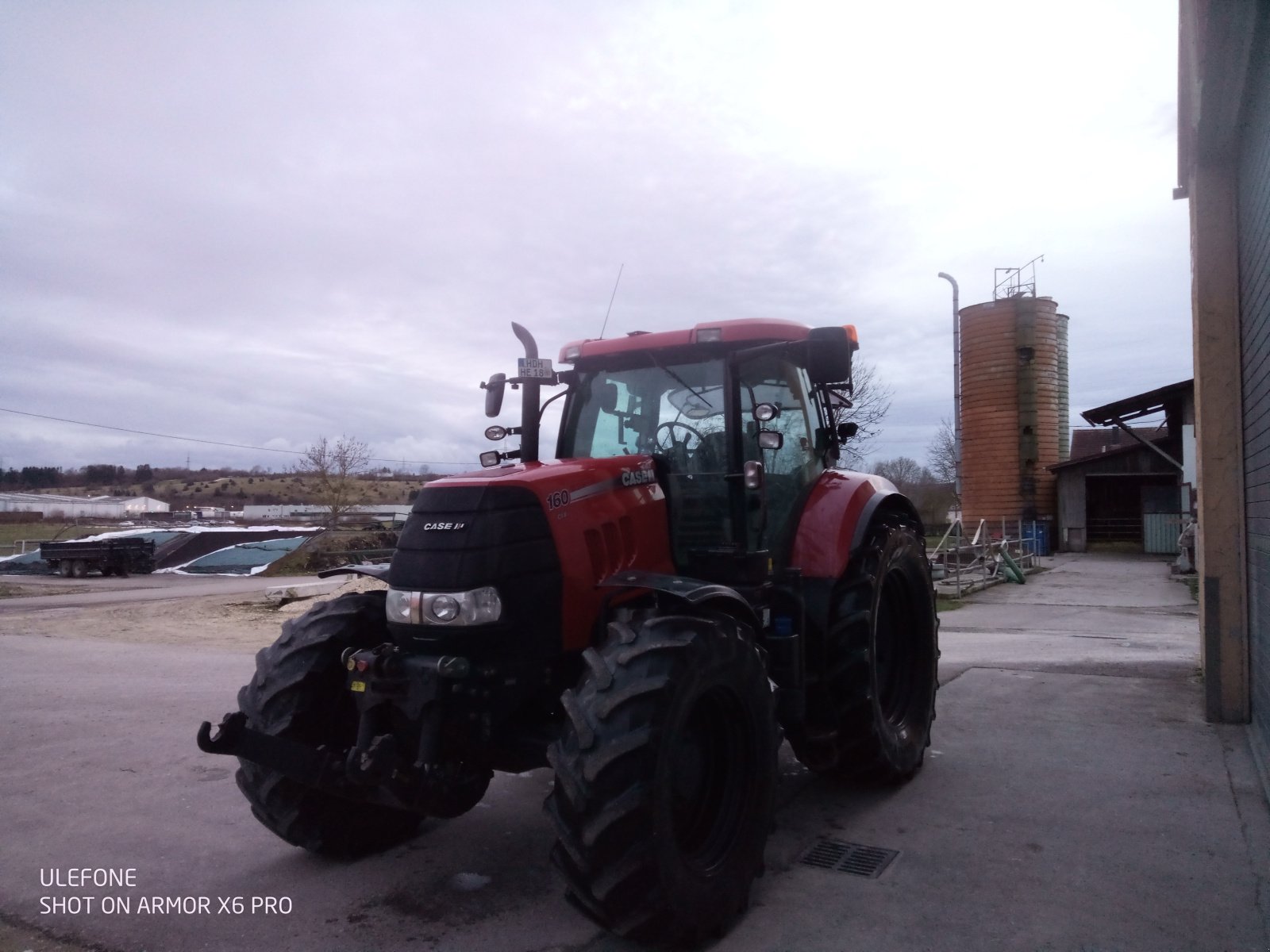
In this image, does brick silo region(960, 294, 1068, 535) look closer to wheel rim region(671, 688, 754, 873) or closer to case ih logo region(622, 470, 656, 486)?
case ih logo region(622, 470, 656, 486)

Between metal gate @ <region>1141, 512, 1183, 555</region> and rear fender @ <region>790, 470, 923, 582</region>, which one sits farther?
metal gate @ <region>1141, 512, 1183, 555</region>

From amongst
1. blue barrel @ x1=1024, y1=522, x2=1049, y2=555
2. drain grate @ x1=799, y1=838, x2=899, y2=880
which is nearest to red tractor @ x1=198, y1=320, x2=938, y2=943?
drain grate @ x1=799, y1=838, x2=899, y2=880

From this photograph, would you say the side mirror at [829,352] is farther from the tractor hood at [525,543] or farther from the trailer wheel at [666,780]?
the trailer wheel at [666,780]

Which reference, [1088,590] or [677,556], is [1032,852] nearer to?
[677,556]

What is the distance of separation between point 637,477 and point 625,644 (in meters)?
1.13

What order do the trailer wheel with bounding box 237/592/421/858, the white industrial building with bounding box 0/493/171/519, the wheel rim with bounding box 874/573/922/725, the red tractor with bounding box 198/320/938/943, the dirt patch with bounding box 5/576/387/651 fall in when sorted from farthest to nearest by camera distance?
the white industrial building with bounding box 0/493/171/519
the dirt patch with bounding box 5/576/387/651
the wheel rim with bounding box 874/573/922/725
the trailer wheel with bounding box 237/592/421/858
the red tractor with bounding box 198/320/938/943

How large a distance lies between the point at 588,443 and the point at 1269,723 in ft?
13.5

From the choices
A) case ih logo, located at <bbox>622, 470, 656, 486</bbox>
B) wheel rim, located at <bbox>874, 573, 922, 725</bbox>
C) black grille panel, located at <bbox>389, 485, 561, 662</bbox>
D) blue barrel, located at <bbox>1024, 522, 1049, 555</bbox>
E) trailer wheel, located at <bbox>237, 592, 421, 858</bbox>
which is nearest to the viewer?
black grille panel, located at <bbox>389, 485, 561, 662</bbox>

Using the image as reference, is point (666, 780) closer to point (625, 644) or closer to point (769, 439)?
point (625, 644)

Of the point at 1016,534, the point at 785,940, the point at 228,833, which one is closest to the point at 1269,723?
the point at 785,940

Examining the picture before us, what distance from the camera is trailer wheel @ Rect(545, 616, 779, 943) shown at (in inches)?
117

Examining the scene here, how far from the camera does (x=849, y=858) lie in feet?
13.4

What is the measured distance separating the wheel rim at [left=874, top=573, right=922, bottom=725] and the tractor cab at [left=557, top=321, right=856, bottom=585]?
3.51 ft

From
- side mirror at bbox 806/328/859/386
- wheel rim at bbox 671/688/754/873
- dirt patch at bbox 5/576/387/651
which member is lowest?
dirt patch at bbox 5/576/387/651
